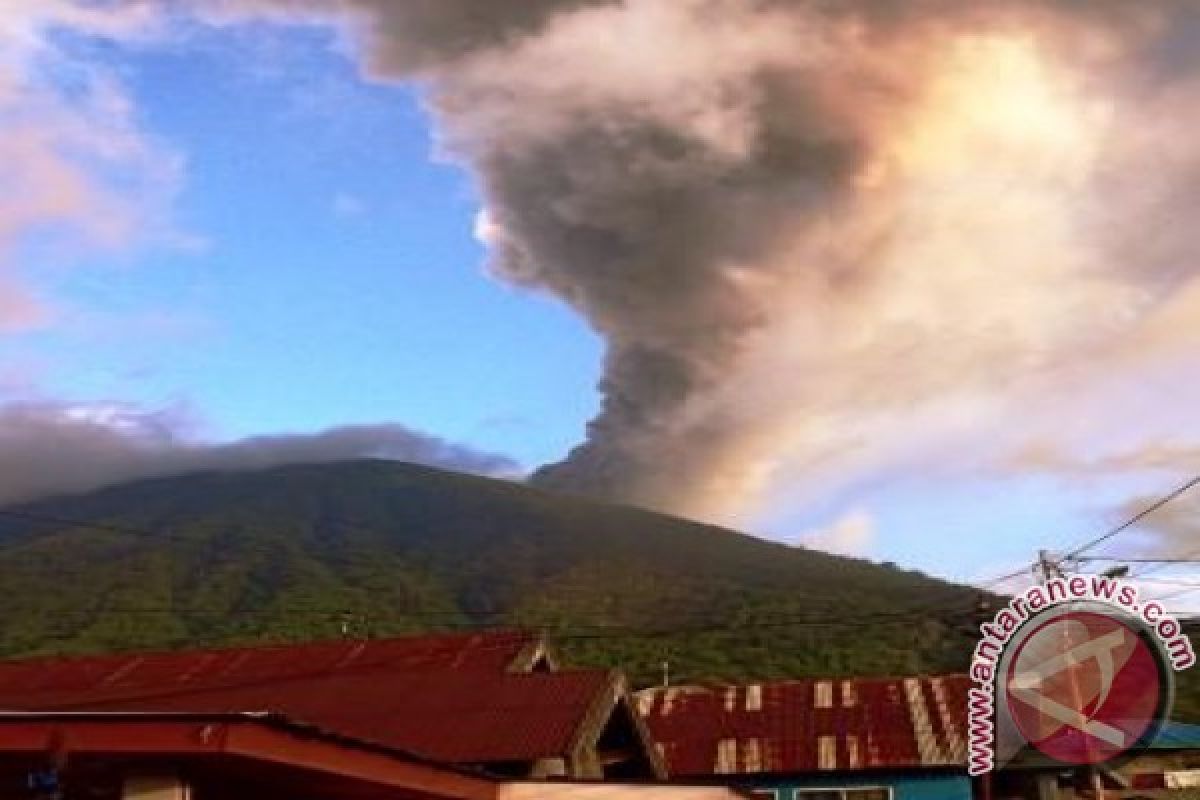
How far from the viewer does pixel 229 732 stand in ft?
30.1

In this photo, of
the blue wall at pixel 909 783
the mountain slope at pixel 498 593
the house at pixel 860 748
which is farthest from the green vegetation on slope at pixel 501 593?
the blue wall at pixel 909 783

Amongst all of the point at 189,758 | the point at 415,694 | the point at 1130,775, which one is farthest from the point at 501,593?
the point at 189,758

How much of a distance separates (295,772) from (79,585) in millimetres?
135100

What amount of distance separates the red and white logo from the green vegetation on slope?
31.7m

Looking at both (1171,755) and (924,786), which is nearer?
(924,786)

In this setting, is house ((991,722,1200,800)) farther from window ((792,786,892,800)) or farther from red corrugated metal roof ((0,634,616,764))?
red corrugated metal roof ((0,634,616,764))

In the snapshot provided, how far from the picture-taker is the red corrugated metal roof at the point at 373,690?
62.1 ft

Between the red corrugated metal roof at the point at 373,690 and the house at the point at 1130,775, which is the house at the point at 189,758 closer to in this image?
the red corrugated metal roof at the point at 373,690

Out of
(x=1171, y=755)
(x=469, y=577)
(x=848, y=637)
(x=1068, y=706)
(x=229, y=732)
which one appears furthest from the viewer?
(x=469, y=577)

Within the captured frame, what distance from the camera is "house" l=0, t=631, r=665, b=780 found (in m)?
18.7

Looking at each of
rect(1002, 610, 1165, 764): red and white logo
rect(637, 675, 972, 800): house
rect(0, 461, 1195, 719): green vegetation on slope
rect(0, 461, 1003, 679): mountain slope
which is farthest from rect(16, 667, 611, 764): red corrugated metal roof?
rect(0, 461, 1003, 679): mountain slope

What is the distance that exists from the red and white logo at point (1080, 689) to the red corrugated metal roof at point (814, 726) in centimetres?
164

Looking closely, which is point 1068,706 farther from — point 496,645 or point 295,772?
point 295,772

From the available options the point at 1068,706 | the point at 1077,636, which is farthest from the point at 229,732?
the point at 1077,636
